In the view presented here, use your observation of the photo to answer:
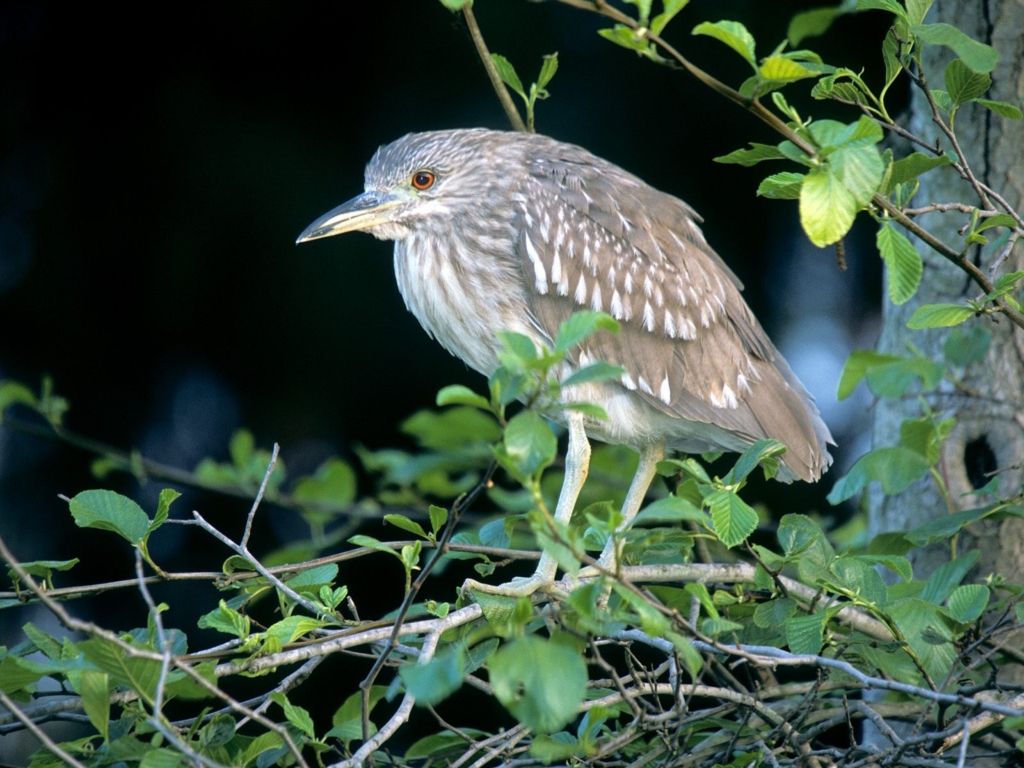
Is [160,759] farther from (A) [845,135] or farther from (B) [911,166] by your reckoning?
(B) [911,166]

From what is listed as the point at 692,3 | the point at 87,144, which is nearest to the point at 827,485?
the point at 692,3

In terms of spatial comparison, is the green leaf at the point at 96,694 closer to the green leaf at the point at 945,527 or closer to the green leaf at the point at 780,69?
the green leaf at the point at 780,69

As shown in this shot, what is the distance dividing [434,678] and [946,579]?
3.15ft

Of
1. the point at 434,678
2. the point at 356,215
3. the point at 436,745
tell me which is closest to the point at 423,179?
the point at 356,215

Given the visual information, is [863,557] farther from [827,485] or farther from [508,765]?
[827,485]

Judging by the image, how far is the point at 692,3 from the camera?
3590mm

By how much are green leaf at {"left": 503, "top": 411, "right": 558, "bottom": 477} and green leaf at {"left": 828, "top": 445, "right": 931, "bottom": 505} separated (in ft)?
2.85

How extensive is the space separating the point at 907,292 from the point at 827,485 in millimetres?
2599

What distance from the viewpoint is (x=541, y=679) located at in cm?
99

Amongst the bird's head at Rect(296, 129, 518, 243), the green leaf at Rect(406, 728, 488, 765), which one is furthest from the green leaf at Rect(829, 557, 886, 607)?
the bird's head at Rect(296, 129, 518, 243)

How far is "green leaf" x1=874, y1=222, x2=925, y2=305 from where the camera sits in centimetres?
131

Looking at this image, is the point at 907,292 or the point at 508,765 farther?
the point at 508,765

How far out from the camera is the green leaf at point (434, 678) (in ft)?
3.31

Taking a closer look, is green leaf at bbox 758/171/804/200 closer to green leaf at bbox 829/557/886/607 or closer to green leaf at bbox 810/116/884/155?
green leaf at bbox 810/116/884/155
